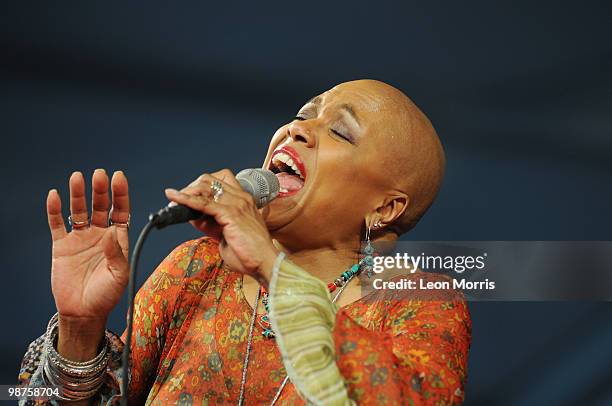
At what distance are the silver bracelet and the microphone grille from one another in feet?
1.36

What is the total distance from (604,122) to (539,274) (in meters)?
0.76

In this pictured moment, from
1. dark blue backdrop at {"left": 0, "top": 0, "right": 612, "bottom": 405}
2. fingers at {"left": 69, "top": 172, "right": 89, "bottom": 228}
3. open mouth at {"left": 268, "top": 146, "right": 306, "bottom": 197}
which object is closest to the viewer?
fingers at {"left": 69, "top": 172, "right": 89, "bottom": 228}

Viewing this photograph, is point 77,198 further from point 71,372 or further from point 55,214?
point 71,372

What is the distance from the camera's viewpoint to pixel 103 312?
1.88 meters

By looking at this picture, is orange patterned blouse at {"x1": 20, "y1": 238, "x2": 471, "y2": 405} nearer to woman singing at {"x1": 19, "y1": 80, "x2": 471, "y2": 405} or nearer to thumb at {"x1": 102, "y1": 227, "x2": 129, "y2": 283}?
woman singing at {"x1": 19, "y1": 80, "x2": 471, "y2": 405}

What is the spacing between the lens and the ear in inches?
84.9

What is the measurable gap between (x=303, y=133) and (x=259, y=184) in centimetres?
24

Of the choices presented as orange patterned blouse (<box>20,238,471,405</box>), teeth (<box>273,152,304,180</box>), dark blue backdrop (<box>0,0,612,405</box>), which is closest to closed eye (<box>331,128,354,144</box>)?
teeth (<box>273,152,304,180</box>)

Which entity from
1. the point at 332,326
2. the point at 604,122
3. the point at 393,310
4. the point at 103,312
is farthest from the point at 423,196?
the point at 604,122

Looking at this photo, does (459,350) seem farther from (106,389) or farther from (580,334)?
(580,334)

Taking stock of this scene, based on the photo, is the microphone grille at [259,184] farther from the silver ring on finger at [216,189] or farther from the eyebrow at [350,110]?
the eyebrow at [350,110]

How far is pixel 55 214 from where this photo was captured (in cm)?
187

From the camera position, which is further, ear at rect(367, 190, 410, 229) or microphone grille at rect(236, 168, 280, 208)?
ear at rect(367, 190, 410, 229)

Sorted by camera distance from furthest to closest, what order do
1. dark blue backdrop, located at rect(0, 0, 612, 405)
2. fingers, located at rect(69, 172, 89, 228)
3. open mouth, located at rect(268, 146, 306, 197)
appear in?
dark blue backdrop, located at rect(0, 0, 612, 405) → open mouth, located at rect(268, 146, 306, 197) → fingers, located at rect(69, 172, 89, 228)
